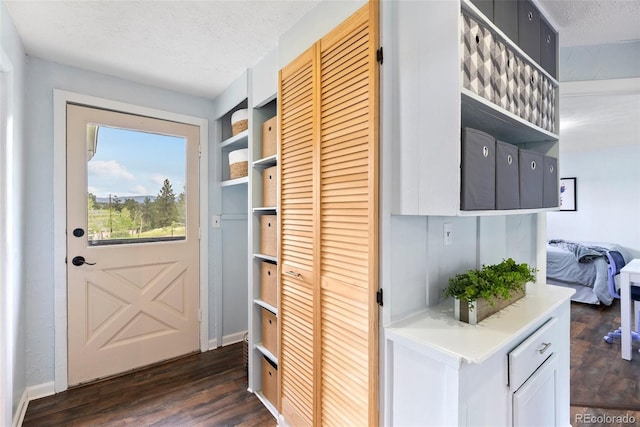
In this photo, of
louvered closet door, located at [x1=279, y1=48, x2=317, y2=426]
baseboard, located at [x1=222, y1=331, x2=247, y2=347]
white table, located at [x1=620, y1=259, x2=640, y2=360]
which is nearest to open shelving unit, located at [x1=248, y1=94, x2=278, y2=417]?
louvered closet door, located at [x1=279, y1=48, x2=317, y2=426]

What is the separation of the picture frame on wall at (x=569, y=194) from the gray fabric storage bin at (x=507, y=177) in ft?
17.8

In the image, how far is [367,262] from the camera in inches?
49.8

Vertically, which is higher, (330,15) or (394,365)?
(330,15)

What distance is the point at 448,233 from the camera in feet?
4.79

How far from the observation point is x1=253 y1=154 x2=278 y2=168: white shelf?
2.00 m

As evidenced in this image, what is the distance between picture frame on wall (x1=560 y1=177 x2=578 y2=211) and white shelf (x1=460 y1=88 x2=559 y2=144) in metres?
4.89

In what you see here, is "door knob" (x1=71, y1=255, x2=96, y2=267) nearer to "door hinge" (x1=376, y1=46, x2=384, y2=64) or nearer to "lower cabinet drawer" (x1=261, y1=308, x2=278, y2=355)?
"lower cabinet drawer" (x1=261, y1=308, x2=278, y2=355)

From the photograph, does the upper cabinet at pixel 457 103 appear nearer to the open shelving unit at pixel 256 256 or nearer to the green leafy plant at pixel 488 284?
the green leafy plant at pixel 488 284

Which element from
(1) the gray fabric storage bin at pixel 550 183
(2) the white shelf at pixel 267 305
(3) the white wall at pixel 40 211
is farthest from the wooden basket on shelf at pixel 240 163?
(1) the gray fabric storage bin at pixel 550 183

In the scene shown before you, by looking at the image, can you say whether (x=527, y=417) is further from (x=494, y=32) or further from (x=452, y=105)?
(x=494, y=32)

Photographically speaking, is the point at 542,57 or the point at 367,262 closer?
the point at 367,262

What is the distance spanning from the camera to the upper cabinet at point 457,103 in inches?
42.3

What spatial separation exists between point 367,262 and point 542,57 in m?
1.40

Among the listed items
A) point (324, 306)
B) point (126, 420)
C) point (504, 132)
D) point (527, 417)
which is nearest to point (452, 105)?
point (504, 132)
